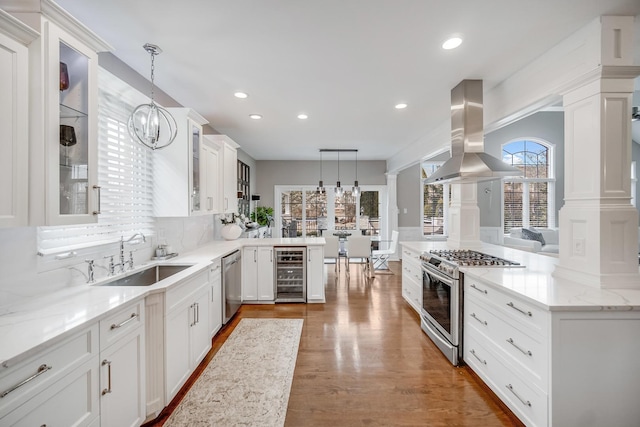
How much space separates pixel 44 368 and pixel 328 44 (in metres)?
2.51

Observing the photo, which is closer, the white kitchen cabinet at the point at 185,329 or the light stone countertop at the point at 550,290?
the light stone countertop at the point at 550,290

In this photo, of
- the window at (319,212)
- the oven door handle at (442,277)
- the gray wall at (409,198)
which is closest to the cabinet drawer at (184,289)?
the oven door handle at (442,277)

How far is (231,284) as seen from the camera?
3.64m

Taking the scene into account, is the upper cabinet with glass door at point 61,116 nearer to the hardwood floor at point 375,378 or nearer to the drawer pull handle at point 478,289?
the hardwood floor at point 375,378

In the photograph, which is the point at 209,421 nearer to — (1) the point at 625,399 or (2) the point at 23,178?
(2) the point at 23,178

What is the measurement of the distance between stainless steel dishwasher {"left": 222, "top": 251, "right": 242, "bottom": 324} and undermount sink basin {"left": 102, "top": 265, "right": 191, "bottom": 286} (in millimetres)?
617

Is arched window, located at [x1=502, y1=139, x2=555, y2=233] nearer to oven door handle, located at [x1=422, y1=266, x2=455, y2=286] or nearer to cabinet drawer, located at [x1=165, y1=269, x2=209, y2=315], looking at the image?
oven door handle, located at [x1=422, y1=266, x2=455, y2=286]

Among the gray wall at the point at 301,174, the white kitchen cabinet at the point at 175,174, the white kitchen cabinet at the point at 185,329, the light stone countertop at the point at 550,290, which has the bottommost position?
the white kitchen cabinet at the point at 185,329

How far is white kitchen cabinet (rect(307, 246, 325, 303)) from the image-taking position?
428cm

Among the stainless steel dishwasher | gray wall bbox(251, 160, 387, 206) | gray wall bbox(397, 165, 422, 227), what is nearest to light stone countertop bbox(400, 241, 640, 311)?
the stainless steel dishwasher

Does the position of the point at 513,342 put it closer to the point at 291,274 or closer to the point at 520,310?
the point at 520,310

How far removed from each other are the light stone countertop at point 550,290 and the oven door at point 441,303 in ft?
0.85

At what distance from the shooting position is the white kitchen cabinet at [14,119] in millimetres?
1241

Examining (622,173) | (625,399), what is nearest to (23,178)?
(625,399)
